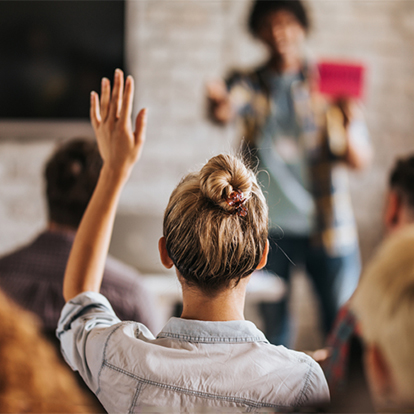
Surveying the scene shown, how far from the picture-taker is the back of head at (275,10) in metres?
1.92

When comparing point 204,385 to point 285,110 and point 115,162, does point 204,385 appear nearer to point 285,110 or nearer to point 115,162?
point 115,162

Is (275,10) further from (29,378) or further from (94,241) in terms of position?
(29,378)

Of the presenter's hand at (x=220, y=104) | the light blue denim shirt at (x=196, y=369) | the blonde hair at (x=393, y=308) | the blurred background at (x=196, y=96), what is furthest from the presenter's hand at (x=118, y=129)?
the blurred background at (x=196, y=96)

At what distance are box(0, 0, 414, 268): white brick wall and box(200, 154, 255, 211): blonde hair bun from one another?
198 cm

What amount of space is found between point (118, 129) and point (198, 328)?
32cm

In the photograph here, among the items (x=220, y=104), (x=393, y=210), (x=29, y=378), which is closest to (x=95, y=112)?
(x=29, y=378)

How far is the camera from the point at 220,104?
1.99m

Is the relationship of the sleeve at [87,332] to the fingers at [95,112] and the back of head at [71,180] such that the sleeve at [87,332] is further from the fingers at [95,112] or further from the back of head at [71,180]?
the back of head at [71,180]

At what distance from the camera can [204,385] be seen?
510 millimetres

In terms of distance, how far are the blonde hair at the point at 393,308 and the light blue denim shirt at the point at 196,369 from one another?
0.78 feet

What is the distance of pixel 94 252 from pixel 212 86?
1454 millimetres

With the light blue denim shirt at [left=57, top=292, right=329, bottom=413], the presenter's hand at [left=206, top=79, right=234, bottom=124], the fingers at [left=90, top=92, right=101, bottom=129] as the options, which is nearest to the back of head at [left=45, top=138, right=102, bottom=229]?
the fingers at [left=90, top=92, right=101, bottom=129]

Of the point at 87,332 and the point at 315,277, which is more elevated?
the point at 87,332

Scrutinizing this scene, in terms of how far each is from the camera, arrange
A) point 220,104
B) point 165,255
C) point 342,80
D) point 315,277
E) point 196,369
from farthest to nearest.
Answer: point 342,80 < point 220,104 < point 315,277 < point 165,255 < point 196,369
